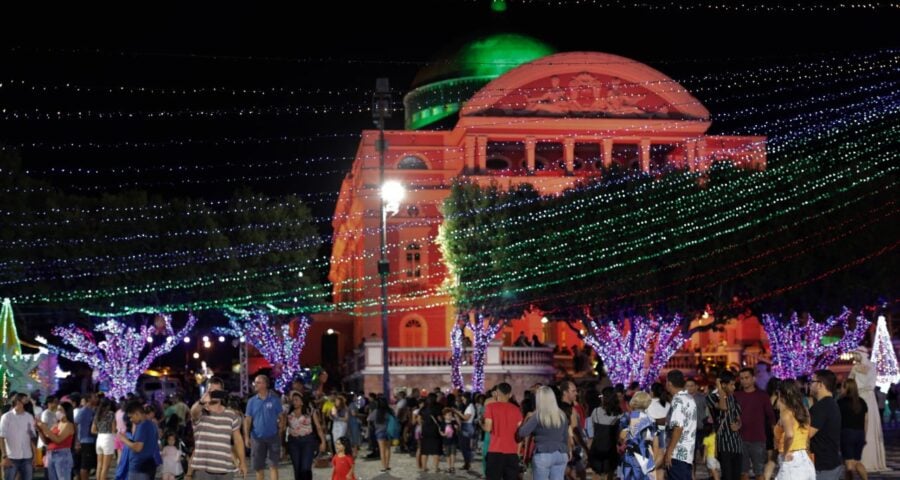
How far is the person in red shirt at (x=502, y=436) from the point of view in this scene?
13.7 metres

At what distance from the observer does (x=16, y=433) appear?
16172 mm

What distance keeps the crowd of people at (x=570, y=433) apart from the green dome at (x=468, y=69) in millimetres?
42749

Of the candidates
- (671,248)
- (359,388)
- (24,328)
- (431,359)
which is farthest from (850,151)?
(24,328)

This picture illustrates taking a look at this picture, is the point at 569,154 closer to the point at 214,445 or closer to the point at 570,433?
the point at 570,433

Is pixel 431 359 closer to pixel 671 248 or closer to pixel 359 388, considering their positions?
pixel 359 388

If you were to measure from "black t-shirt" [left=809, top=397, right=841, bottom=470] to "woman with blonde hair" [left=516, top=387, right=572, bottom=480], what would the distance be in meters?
2.43

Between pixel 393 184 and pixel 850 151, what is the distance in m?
12.2

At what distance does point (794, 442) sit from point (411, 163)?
143 ft

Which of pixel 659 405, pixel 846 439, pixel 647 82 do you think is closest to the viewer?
pixel 659 405

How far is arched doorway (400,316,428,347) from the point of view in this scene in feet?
174

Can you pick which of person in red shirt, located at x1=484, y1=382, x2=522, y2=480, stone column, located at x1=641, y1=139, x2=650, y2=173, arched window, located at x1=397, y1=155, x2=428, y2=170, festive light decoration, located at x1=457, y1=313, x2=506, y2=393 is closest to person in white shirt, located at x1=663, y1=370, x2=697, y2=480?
person in red shirt, located at x1=484, y1=382, x2=522, y2=480

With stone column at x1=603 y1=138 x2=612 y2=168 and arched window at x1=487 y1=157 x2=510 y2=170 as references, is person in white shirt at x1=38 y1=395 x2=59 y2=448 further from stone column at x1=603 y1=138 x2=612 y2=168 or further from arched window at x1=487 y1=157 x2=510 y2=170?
arched window at x1=487 y1=157 x2=510 y2=170

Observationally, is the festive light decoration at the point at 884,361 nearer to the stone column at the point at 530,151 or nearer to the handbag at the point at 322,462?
the handbag at the point at 322,462

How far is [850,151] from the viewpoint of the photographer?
3409 centimetres
